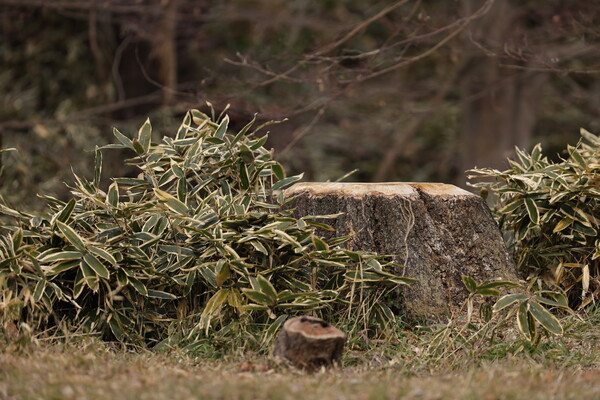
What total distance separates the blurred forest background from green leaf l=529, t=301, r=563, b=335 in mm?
3505

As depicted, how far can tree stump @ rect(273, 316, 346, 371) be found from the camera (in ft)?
10.7

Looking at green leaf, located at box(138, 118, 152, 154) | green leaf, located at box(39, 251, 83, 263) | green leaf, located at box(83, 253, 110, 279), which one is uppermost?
green leaf, located at box(138, 118, 152, 154)

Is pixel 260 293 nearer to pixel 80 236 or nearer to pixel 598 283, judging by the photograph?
pixel 80 236

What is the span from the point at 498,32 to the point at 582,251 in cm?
517

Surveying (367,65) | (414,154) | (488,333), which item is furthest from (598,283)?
(414,154)

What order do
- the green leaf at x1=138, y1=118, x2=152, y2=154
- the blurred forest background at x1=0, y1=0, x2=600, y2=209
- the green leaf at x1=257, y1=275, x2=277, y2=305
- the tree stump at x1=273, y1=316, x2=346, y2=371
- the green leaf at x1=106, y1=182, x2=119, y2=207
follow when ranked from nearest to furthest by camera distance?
the tree stump at x1=273, y1=316, x2=346, y2=371 < the green leaf at x1=257, y1=275, x2=277, y2=305 < the green leaf at x1=106, y1=182, x2=119, y2=207 < the green leaf at x1=138, y1=118, x2=152, y2=154 < the blurred forest background at x1=0, y1=0, x2=600, y2=209

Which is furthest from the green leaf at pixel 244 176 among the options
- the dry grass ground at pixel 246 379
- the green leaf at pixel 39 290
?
the green leaf at pixel 39 290

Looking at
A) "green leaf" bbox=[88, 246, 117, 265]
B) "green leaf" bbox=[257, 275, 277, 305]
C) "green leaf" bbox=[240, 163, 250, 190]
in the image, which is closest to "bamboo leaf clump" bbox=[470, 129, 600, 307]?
"green leaf" bbox=[240, 163, 250, 190]

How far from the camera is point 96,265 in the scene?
3844 mm

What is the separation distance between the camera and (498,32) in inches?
360

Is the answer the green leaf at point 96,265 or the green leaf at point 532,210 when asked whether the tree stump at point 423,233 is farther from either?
the green leaf at point 96,265

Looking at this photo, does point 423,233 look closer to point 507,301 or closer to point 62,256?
point 507,301

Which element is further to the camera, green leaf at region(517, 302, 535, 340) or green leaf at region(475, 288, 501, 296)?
green leaf at region(475, 288, 501, 296)

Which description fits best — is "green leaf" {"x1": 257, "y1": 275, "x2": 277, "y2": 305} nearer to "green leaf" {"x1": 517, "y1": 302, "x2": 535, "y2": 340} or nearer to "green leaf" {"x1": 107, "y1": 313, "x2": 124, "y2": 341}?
"green leaf" {"x1": 107, "y1": 313, "x2": 124, "y2": 341}
